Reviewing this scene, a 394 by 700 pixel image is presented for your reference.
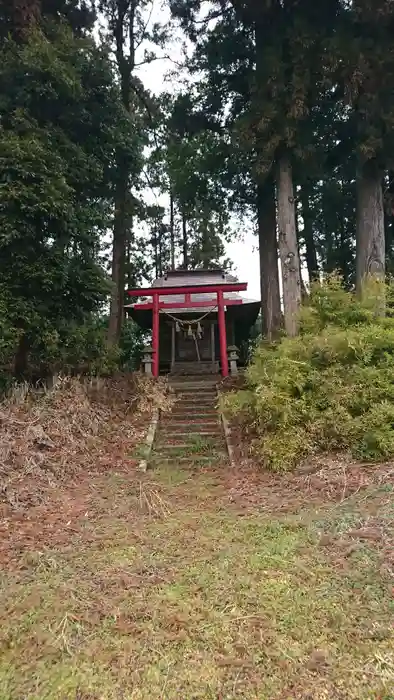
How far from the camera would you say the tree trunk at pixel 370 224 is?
914 cm

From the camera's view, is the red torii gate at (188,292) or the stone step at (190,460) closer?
the stone step at (190,460)

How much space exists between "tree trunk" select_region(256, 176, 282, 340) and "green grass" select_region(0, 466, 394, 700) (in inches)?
324

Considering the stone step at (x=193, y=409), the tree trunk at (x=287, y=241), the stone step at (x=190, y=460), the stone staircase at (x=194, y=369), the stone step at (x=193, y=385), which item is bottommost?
the stone step at (x=190, y=460)

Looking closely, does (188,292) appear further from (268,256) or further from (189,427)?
(189,427)

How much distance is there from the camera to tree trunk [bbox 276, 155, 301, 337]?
30.6ft

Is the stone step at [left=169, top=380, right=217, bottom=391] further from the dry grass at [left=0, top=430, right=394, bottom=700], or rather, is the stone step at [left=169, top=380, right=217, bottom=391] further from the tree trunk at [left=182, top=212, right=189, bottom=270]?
the tree trunk at [left=182, top=212, right=189, bottom=270]

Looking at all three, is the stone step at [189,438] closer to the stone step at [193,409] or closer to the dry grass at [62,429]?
the dry grass at [62,429]

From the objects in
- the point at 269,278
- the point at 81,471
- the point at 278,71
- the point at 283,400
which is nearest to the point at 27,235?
the point at 81,471

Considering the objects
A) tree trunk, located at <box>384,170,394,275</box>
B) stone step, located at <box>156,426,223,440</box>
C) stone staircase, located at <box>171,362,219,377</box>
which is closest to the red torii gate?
stone staircase, located at <box>171,362,219,377</box>

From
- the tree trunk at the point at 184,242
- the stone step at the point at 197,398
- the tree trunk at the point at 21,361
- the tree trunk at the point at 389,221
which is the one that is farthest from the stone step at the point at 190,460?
the tree trunk at the point at 184,242

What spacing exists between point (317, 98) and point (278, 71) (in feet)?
3.74

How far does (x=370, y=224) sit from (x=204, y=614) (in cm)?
855

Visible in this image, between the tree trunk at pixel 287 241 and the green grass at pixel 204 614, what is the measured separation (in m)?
5.82

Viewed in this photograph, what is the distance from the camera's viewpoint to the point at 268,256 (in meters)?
12.0
